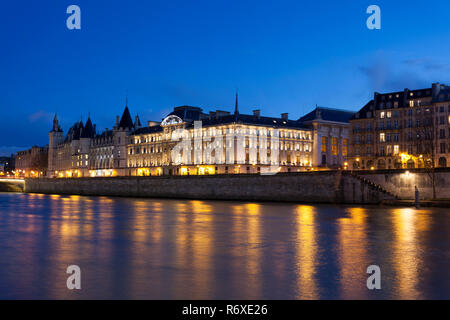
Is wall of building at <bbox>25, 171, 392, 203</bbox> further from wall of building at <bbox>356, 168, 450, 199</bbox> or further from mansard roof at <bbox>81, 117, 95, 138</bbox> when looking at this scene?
mansard roof at <bbox>81, 117, 95, 138</bbox>

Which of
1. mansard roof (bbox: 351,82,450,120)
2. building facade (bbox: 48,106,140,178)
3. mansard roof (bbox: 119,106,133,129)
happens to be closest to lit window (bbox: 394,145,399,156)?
mansard roof (bbox: 351,82,450,120)

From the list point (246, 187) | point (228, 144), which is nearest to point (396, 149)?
point (246, 187)

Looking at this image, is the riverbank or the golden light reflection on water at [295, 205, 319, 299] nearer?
the golden light reflection on water at [295, 205, 319, 299]

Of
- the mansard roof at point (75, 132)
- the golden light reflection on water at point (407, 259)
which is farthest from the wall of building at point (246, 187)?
the mansard roof at point (75, 132)

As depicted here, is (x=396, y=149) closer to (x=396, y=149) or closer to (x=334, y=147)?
(x=396, y=149)

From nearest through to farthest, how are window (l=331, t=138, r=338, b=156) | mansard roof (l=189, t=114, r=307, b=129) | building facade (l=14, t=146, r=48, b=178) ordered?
mansard roof (l=189, t=114, r=307, b=129) < window (l=331, t=138, r=338, b=156) < building facade (l=14, t=146, r=48, b=178)

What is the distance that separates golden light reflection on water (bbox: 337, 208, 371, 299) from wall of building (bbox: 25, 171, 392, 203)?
2881 centimetres

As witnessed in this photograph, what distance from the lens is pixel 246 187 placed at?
2527 inches

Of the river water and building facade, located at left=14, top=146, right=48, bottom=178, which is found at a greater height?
building facade, located at left=14, top=146, right=48, bottom=178

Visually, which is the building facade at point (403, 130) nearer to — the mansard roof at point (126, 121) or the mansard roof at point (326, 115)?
the mansard roof at point (326, 115)

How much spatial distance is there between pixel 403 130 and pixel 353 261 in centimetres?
6303

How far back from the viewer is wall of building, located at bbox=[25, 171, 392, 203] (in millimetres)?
52225
